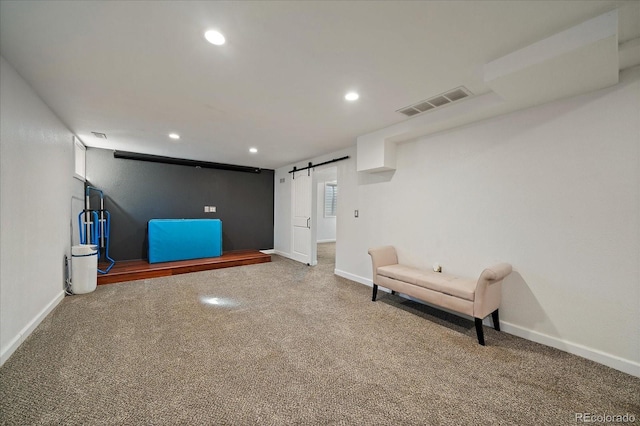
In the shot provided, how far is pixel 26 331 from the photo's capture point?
2.26 m

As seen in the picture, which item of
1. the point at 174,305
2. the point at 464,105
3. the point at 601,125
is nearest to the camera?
the point at 601,125

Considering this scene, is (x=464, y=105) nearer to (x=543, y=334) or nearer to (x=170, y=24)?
(x=543, y=334)

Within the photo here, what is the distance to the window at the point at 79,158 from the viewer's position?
12.8 ft

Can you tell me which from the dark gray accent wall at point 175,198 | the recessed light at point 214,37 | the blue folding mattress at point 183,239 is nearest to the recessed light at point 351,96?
the recessed light at point 214,37

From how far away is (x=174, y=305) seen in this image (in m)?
3.15

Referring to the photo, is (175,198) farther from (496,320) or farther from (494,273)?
(496,320)

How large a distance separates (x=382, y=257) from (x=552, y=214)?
187 centimetres

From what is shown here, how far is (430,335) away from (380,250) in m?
1.24

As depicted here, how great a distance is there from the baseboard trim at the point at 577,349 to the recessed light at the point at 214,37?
376 centimetres

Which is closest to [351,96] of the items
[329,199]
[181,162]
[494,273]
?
[494,273]

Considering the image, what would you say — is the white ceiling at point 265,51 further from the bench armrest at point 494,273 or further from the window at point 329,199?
the window at point 329,199

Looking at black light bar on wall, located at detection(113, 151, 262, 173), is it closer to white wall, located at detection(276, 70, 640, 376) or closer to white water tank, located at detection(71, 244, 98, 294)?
white water tank, located at detection(71, 244, 98, 294)

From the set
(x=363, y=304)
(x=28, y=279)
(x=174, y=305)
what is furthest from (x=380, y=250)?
(x=28, y=279)

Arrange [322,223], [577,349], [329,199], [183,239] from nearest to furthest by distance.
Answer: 1. [577,349]
2. [183,239]
3. [322,223]
4. [329,199]
